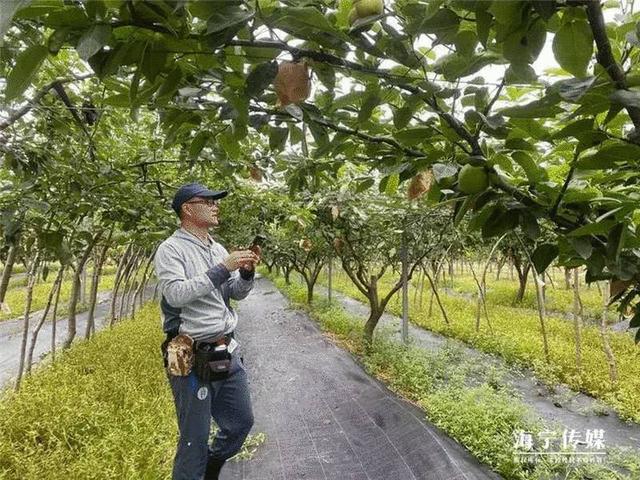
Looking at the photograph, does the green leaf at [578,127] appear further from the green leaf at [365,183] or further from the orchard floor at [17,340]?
the orchard floor at [17,340]

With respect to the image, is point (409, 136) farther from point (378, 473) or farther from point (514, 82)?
point (378, 473)

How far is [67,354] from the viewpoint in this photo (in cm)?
583

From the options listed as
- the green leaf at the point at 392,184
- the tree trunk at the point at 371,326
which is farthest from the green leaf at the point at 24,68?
the tree trunk at the point at 371,326

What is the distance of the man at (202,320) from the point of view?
1995 mm

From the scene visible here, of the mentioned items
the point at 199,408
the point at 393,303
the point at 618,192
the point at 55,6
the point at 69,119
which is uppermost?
the point at 69,119

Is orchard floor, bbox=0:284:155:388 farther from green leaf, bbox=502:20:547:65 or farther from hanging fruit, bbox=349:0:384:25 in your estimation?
green leaf, bbox=502:20:547:65

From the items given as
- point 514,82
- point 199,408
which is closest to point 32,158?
point 199,408

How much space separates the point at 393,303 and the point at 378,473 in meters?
9.75

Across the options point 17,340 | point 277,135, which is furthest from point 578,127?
point 17,340

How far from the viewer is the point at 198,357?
2.07 meters

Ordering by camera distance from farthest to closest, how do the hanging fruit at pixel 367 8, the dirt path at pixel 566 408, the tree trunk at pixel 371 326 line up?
the tree trunk at pixel 371 326 → the dirt path at pixel 566 408 → the hanging fruit at pixel 367 8

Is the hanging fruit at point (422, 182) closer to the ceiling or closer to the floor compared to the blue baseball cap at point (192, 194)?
closer to the floor

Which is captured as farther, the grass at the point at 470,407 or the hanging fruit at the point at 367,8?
the grass at the point at 470,407

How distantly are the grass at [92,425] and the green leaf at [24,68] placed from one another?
279 cm
